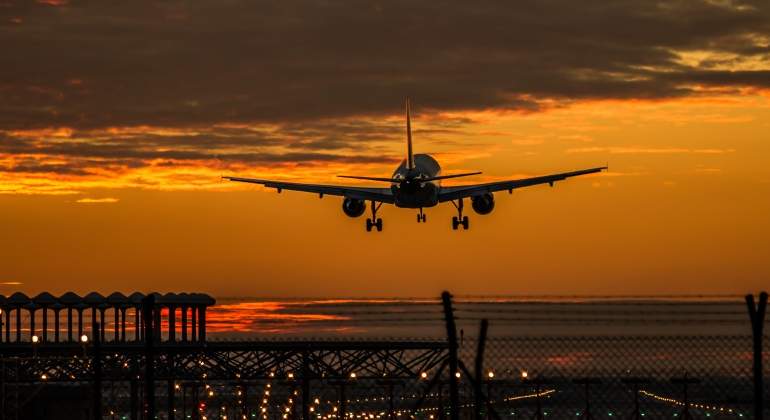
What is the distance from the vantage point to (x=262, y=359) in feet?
253

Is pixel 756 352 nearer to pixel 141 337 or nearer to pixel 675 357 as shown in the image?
pixel 675 357

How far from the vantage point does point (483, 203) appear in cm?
12481

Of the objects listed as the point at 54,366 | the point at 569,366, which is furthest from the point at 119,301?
the point at 569,366

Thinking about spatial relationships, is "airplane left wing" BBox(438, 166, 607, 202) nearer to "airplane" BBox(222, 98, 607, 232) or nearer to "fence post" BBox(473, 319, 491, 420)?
"airplane" BBox(222, 98, 607, 232)

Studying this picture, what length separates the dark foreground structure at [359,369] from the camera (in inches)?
1002

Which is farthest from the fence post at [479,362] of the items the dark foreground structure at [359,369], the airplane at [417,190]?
the airplane at [417,190]

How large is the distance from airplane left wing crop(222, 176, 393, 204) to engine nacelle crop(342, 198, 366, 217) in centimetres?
54

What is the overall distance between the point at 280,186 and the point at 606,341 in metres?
108

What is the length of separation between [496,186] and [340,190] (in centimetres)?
1477

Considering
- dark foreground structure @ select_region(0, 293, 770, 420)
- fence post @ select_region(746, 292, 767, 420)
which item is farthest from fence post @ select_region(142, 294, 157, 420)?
fence post @ select_region(746, 292, 767, 420)

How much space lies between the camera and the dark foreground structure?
83.5ft

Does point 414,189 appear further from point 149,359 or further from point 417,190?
point 149,359

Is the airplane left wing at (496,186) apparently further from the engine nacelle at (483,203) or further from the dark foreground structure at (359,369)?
the dark foreground structure at (359,369)

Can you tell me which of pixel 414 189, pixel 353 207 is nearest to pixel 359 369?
pixel 414 189
